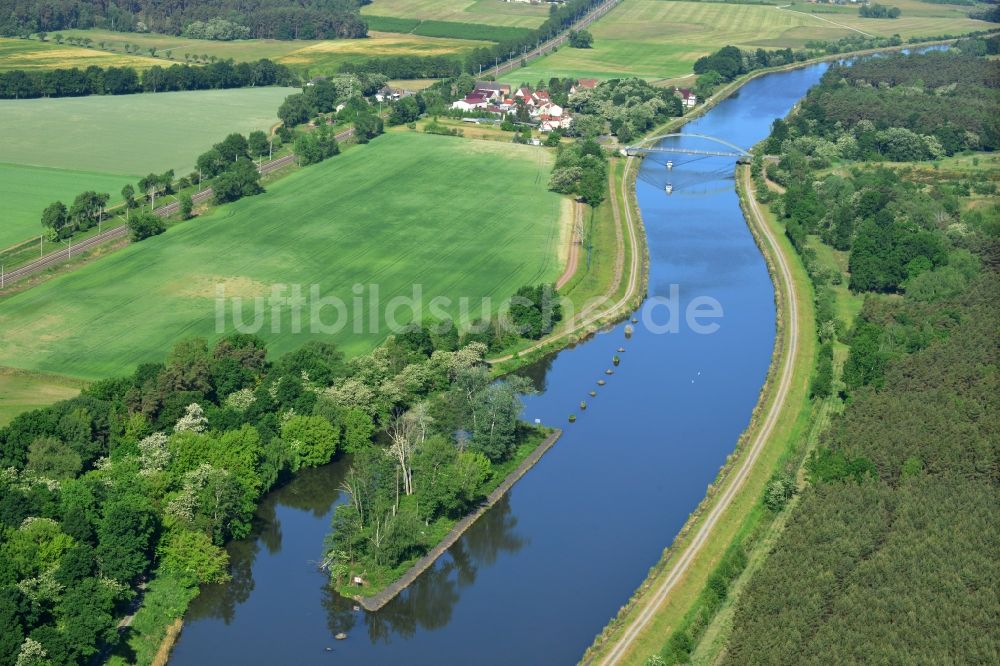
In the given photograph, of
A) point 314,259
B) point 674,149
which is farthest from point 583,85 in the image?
point 314,259

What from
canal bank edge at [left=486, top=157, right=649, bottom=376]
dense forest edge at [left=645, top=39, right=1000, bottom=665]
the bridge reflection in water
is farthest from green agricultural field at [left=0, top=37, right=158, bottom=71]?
dense forest edge at [left=645, top=39, right=1000, bottom=665]

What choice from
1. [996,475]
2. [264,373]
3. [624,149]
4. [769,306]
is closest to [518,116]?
[624,149]

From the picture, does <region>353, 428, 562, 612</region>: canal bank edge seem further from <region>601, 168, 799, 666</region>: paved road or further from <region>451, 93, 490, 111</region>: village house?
<region>451, 93, 490, 111</region>: village house

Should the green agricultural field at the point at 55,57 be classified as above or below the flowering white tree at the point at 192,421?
above

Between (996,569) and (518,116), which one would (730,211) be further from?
(996,569)

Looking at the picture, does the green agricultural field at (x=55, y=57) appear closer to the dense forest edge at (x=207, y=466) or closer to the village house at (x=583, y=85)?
the village house at (x=583, y=85)

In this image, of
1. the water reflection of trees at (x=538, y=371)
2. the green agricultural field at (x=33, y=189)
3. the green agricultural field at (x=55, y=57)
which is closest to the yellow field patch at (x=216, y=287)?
the green agricultural field at (x=33, y=189)

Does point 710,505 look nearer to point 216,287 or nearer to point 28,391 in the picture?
point 28,391
